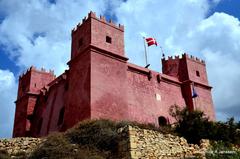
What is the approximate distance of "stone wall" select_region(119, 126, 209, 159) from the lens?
14.1 meters

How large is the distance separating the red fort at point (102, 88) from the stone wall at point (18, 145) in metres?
3.96

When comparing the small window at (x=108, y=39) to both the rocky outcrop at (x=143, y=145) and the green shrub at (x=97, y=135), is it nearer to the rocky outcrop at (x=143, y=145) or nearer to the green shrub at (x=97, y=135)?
the green shrub at (x=97, y=135)

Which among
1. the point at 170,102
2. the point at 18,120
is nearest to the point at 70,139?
the point at 170,102

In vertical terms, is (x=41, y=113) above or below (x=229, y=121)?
above

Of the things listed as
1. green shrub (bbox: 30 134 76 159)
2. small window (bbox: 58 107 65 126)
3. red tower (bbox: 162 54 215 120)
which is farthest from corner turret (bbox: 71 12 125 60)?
green shrub (bbox: 30 134 76 159)

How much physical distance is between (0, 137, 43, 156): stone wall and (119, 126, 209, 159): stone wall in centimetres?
402

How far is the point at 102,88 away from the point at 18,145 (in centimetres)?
613

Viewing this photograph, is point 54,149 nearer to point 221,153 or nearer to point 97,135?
point 97,135

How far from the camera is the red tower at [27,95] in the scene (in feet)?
85.1

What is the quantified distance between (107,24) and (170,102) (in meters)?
6.95

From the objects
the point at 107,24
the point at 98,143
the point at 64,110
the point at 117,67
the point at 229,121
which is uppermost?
the point at 107,24

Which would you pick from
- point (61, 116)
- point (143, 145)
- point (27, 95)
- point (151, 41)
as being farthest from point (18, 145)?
point (151, 41)

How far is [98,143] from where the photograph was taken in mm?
14945

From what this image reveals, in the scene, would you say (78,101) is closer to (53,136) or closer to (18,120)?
(53,136)
